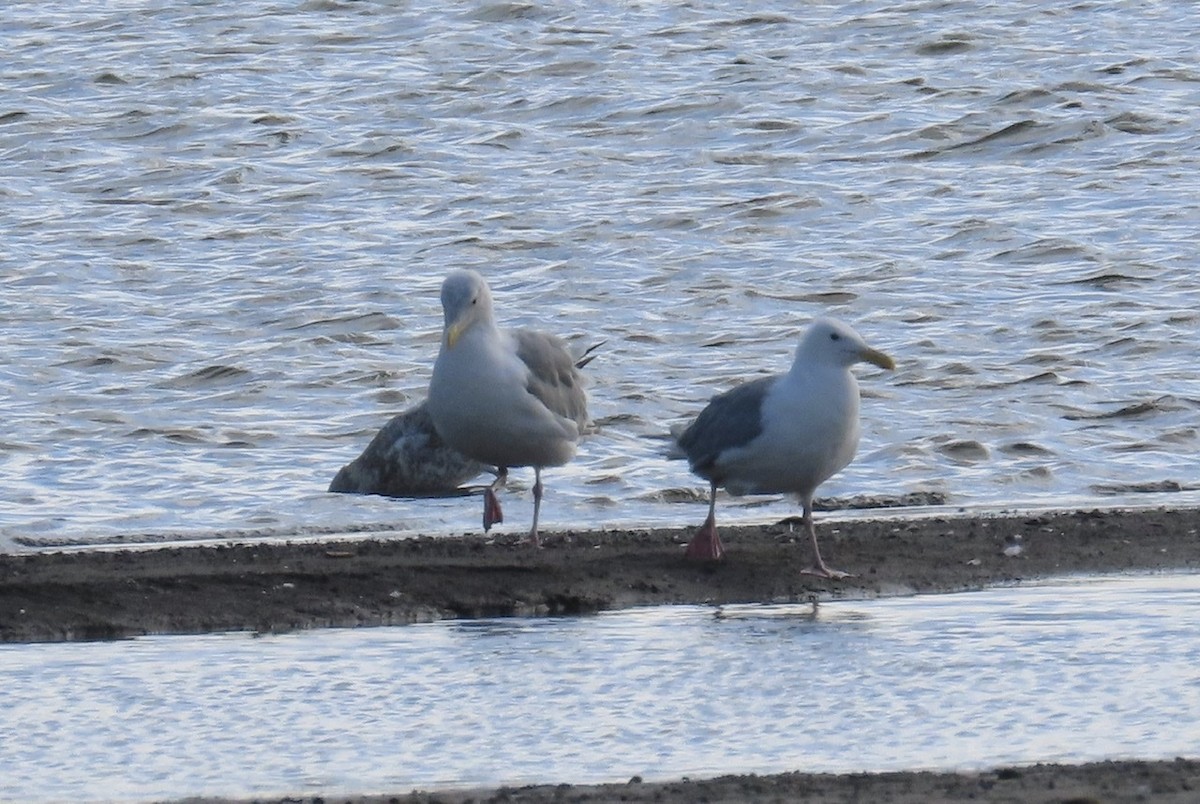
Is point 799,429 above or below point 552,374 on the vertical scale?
above

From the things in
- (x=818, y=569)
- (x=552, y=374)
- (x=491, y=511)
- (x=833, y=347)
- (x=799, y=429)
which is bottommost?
(x=491, y=511)

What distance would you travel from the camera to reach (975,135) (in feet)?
71.9

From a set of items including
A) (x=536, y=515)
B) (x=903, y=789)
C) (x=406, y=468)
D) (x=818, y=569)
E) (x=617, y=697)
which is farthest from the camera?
(x=406, y=468)

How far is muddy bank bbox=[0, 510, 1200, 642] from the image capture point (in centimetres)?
832

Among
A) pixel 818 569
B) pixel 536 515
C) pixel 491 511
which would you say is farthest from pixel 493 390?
pixel 818 569

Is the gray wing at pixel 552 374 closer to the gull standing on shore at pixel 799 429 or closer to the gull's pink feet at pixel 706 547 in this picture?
the gull standing on shore at pixel 799 429

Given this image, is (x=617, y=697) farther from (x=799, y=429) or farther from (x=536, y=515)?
(x=536, y=515)

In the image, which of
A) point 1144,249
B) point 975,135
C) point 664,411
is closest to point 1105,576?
point 664,411

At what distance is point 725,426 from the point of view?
9.12 metres

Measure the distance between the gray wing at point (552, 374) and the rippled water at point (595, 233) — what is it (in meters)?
0.81

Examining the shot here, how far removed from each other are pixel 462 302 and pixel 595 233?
9.50 m

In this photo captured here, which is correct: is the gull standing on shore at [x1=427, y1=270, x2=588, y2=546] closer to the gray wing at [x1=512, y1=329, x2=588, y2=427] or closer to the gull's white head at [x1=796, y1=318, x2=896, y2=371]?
the gray wing at [x1=512, y1=329, x2=588, y2=427]

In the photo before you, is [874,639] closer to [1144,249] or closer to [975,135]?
[1144,249]

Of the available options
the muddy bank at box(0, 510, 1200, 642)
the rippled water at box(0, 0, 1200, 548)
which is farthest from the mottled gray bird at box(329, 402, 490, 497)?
the muddy bank at box(0, 510, 1200, 642)
